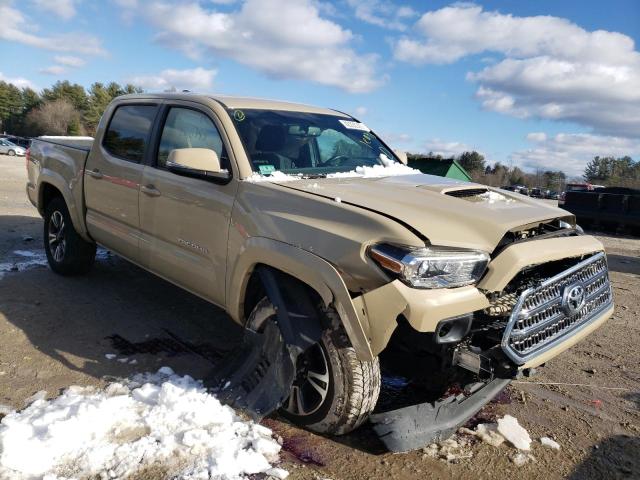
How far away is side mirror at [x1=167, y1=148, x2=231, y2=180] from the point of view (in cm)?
335

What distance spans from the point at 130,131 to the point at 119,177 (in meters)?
0.45

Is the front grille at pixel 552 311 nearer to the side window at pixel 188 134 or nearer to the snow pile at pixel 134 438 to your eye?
the snow pile at pixel 134 438

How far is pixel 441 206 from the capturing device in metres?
2.95

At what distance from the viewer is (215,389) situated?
10.9 ft

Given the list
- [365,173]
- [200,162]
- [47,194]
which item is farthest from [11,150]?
[365,173]

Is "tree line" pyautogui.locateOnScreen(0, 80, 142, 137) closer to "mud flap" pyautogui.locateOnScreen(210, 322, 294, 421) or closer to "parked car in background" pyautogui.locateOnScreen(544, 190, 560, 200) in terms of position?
"parked car in background" pyautogui.locateOnScreen(544, 190, 560, 200)

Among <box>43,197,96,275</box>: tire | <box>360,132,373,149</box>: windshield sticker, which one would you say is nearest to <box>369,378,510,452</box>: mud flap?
<box>360,132,373,149</box>: windshield sticker

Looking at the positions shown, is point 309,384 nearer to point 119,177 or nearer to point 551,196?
point 119,177

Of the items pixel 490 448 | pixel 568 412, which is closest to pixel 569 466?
pixel 490 448

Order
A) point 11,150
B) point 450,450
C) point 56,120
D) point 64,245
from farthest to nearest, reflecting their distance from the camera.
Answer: point 56,120
point 11,150
point 64,245
point 450,450

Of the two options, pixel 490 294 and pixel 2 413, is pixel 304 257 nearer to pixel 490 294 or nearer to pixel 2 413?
pixel 490 294

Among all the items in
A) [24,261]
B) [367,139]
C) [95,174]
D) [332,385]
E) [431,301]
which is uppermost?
[367,139]

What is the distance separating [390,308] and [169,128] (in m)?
2.60

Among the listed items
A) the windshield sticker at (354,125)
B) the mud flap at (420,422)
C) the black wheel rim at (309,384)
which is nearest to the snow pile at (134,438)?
the black wheel rim at (309,384)
